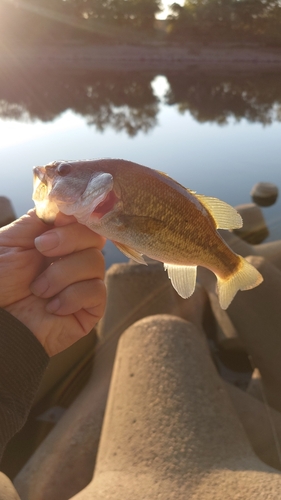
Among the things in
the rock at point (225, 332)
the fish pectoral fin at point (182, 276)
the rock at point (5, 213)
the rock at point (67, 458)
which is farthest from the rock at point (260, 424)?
the rock at point (5, 213)

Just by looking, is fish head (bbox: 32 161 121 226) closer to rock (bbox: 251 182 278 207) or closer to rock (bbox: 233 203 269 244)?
rock (bbox: 233 203 269 244)

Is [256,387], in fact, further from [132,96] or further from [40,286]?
[132,96]

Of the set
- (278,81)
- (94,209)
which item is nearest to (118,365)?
(94,209)

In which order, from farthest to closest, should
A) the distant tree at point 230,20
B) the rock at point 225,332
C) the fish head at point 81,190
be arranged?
the distant tree at point 230,20
the rock at point 225,332
the fish head at point 81,190

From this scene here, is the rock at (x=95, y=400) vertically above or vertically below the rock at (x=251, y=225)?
below

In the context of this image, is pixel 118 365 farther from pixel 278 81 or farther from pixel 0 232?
pixel 278 81

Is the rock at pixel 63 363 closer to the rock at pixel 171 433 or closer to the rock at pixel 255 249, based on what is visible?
the rock at pixel 171 433

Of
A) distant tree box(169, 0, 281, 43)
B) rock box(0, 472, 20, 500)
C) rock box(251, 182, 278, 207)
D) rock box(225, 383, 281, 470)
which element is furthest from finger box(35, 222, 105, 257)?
distant tree box(169, 0, 281, 43)
